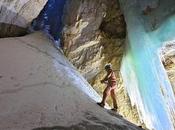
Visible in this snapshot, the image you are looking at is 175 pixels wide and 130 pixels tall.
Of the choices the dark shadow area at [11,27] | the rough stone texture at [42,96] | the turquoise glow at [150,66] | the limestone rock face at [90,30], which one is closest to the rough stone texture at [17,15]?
the dark shadow area at [11,27]

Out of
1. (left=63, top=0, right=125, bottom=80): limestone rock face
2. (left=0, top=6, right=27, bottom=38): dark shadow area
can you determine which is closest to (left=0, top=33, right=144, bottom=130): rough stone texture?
(left=0, top=6, right=27, bottom=38): dark shadow area

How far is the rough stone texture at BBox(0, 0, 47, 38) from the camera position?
6457 millimetres

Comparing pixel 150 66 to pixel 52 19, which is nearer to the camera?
pixel 150 66

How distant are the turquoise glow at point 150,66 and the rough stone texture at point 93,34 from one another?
439 mm

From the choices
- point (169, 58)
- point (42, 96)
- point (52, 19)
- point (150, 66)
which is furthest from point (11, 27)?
point (169, 58)

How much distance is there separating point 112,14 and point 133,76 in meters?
1.46

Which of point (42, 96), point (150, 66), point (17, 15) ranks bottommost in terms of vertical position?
point (42, 96)

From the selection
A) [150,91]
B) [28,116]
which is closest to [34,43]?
[150,91]

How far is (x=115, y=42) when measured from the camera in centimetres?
766

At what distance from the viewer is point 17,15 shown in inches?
266

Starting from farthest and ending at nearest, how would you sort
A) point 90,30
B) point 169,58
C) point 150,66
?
point 169,58
point 90,30
point 150,66

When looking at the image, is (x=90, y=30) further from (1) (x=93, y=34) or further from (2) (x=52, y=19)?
(2) (x=52, y=19)

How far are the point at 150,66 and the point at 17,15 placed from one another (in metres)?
2.77

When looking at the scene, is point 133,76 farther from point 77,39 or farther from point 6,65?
point 6,65
